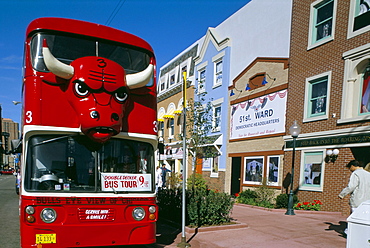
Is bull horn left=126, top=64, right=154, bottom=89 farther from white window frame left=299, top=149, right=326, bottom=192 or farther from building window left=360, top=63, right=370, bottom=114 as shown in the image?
white window frame left=299, top=149, right=326, bottom=192

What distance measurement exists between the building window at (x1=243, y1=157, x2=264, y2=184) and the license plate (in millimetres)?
10941

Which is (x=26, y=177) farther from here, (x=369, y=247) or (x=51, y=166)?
(x=369, y=247)

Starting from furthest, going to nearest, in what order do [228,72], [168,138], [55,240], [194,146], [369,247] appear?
[168,138], [228,72], [194,146], [55,240], [369,247]

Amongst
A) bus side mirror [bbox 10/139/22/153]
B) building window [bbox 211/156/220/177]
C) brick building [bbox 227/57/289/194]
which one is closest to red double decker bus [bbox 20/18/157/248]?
bus side mirror [bbox 10/139/22/153]

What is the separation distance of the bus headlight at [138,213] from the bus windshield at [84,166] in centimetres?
33

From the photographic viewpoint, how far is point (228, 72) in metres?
17.2

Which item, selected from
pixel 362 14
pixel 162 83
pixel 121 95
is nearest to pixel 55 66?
pixel 121 95

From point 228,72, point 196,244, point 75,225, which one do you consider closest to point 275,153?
point 228,72

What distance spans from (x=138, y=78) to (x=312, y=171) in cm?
898

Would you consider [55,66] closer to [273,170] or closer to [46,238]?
[46,238]

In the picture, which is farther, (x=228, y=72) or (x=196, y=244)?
(x=228, y=72)

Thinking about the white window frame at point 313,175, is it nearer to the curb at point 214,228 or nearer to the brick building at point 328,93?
the brick building at point 328,93

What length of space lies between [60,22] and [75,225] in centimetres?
336

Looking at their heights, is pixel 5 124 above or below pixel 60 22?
below
